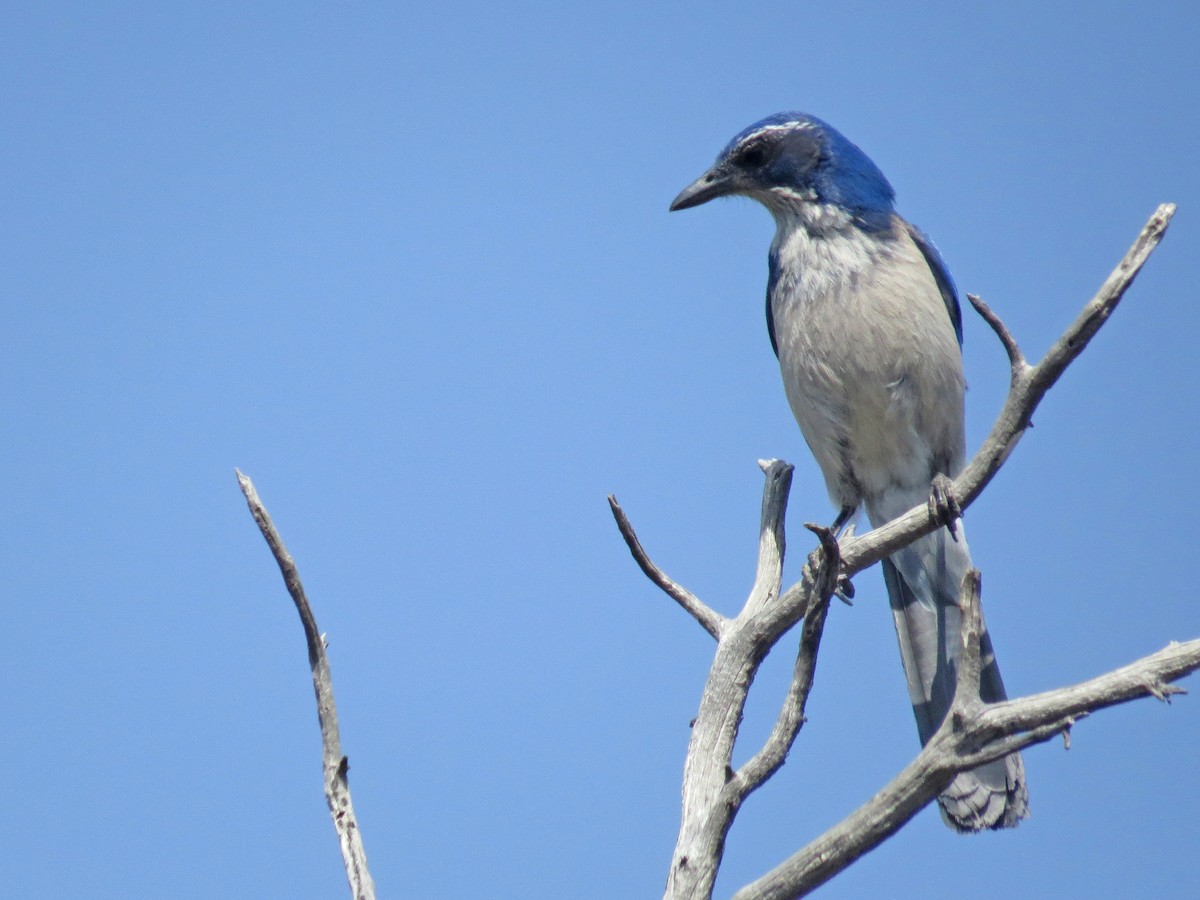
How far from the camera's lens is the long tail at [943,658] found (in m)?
4.98

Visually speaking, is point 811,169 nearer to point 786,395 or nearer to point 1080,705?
point 786,395

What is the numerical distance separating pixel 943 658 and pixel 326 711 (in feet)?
10.8

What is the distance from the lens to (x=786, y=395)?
20.9 feet

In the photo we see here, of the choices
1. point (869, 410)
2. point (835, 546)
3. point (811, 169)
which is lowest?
point (835, 546)

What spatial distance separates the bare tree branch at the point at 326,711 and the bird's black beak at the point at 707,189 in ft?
12.0

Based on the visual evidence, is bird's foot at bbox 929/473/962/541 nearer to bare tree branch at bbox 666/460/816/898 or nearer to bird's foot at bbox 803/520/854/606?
bird's foot at bbox 803/520/854/606

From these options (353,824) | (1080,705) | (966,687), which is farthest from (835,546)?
(353,824)

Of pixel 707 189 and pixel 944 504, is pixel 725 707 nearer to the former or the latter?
pixel 944 504

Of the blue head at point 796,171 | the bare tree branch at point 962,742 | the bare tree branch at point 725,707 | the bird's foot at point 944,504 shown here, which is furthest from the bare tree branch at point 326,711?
the blue head at point 796,171

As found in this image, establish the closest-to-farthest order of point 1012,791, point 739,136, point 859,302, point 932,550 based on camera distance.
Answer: point 1012,791 < point 859,302 < point 932,550 < point 739,136

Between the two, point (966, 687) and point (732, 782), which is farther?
point (732, 782)

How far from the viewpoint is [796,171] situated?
6.50 meters

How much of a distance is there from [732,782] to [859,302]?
279 cm

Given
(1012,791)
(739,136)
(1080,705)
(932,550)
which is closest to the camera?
(1080,705)
